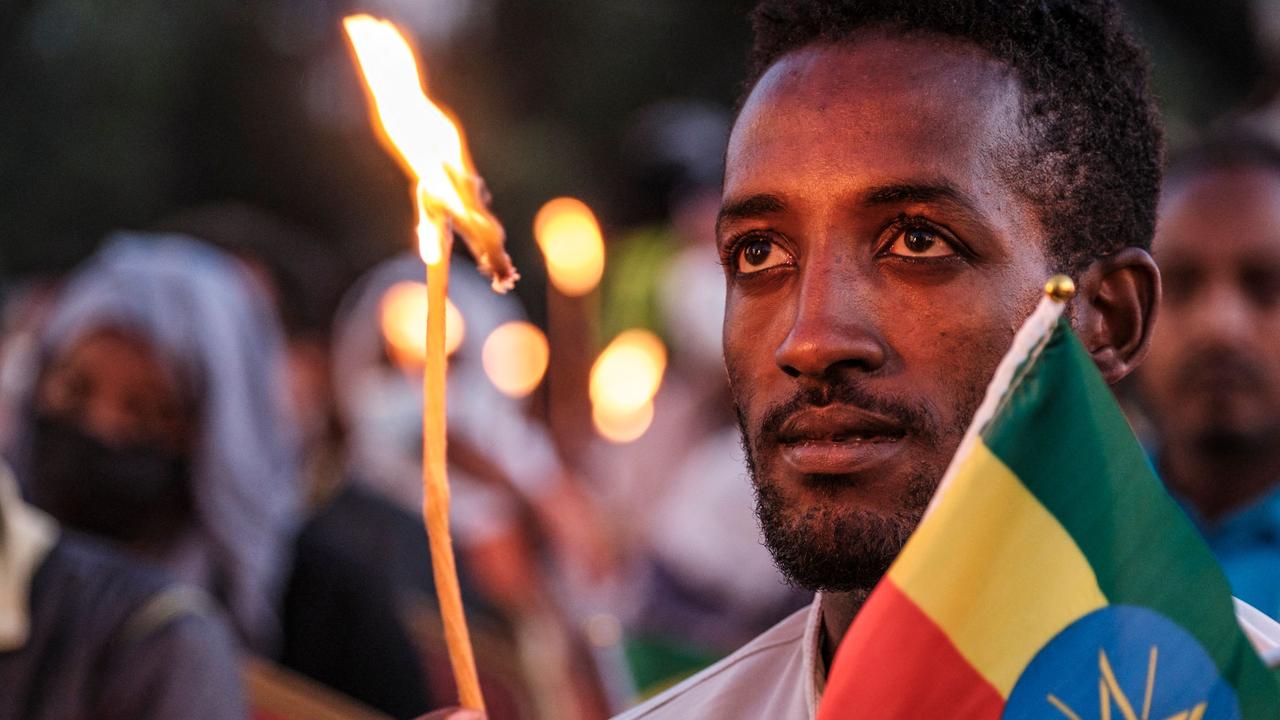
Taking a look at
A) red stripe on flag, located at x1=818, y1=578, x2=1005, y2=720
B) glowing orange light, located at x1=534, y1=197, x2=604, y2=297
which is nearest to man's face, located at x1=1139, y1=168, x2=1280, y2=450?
glowing orange light, located at x1=534, y1=197, x2=604, y2=297

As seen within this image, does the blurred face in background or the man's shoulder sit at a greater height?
the man's shoulder

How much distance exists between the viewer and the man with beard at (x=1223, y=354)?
4023 millimetres

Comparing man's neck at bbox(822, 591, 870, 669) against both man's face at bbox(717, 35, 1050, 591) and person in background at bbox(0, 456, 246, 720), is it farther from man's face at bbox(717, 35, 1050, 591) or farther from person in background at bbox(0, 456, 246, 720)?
person in background at bbox(0, 456, 246, 720)

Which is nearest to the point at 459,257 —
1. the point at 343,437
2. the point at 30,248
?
the point at 343,437

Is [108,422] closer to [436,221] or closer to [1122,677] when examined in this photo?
[436,221]

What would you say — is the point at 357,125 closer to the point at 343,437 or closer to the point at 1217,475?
the point at 343,437

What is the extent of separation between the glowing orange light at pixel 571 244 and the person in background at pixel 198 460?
3.30ft

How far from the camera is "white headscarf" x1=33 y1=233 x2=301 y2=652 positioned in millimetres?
4879

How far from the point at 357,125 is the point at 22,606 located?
1272cm

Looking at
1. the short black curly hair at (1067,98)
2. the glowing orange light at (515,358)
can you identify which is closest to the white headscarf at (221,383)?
the glowing orange light at (515,358)

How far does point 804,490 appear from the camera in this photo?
2139 millimetres

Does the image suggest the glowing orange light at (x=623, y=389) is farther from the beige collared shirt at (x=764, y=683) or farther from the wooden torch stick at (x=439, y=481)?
the wooden torch stick at (x=439, y=481)

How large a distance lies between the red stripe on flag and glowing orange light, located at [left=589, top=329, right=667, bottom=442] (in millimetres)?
4527

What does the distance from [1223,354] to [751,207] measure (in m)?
2.14
